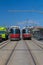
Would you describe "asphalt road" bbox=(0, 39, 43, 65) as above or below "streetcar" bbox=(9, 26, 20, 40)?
below

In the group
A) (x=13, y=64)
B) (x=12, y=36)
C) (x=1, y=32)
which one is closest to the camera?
(x=13, y=64)

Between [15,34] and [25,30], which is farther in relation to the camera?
[25,30]

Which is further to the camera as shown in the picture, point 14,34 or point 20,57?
point 14,34

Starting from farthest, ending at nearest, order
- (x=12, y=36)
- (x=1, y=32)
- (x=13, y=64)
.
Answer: (x=1, y=32) → (x=12, y=36) → (x=13, y=64)

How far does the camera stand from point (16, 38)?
57719 millimetres

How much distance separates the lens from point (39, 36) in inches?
2376

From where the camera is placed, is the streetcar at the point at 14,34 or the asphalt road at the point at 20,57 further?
the streetcar at the point at 14,34

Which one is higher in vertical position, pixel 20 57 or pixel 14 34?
pixel 14 34

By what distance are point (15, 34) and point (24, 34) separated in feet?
20.4

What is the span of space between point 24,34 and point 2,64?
1889 inches

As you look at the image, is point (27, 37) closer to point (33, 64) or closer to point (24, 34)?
point (24, 34)

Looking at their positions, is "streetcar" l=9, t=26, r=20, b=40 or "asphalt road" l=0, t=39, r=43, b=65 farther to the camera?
"streetcar" l=9, t=26, r=20, b=40

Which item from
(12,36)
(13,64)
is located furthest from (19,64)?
(12,36)

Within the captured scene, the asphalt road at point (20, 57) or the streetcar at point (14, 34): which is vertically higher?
the streetcar at point (14, 34)
